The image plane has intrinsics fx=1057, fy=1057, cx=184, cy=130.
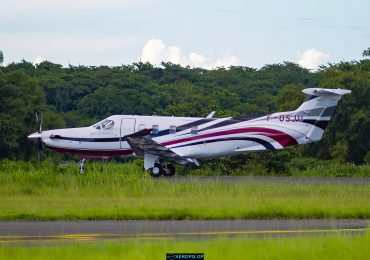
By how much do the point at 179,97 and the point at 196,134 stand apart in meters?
56.7

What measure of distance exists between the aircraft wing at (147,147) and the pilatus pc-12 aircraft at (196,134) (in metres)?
0.03

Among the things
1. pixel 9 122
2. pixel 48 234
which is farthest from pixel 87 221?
pixel 9 122

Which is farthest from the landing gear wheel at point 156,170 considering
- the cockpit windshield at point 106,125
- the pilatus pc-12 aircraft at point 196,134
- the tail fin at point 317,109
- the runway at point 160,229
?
the runway at point 160,229

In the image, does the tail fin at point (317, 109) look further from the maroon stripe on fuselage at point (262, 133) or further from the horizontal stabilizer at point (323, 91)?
the maroon stripe on fuselage at point (262, 133)

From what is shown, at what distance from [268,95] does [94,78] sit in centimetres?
1844

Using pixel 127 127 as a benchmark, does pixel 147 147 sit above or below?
below

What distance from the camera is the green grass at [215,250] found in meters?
15.7

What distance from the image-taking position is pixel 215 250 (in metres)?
16.0

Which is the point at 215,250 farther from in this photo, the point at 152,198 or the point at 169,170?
the point at 169,170

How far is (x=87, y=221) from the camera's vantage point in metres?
23.3

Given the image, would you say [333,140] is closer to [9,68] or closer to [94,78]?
[94,78]

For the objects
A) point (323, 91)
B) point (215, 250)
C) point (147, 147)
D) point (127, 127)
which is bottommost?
point (215, 250)

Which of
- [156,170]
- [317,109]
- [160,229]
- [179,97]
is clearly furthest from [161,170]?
[179,97]

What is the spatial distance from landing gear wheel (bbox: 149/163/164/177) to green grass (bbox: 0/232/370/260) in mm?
26297
